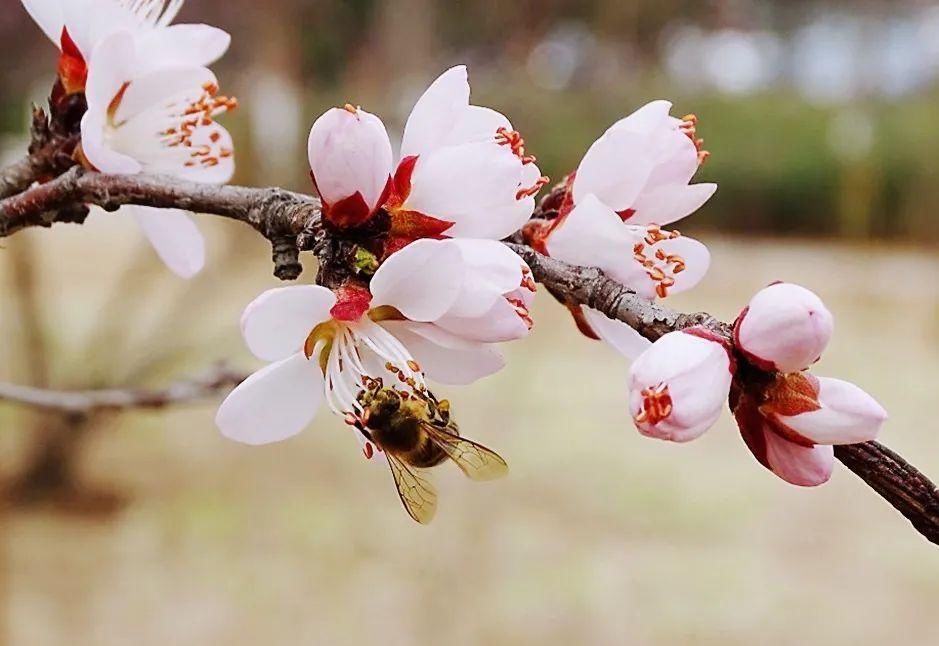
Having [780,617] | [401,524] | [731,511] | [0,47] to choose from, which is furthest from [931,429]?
[0,47]

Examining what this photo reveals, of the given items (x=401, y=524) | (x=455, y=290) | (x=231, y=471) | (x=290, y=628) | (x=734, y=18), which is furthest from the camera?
(x=734, y=18)

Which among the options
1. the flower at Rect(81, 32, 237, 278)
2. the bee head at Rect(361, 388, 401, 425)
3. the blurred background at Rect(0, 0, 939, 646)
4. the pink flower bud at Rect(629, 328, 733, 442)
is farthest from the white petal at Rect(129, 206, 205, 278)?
the blurred background at Rect(0, 0, 939, 646)

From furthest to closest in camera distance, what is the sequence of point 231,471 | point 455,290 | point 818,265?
1. point 818,265
2. point 231,471
3. point 455,290

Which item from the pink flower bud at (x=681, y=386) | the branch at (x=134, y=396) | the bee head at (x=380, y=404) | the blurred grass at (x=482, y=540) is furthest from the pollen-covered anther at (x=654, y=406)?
the blurred grass at (x=482, y=540)

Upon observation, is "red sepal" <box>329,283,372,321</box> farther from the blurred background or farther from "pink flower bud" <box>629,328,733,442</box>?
the blurred background

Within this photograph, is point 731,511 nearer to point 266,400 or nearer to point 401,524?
point 401,524

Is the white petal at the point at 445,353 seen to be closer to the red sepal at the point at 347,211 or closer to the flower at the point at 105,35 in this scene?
the red sepal at the point at 347,211
